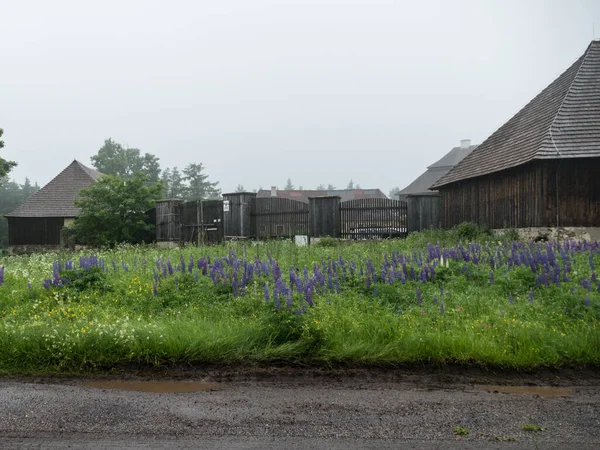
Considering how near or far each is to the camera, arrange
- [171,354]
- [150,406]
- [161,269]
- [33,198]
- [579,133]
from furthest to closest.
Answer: [33,198], [579,133], [161,269], [171,354], [150,406]

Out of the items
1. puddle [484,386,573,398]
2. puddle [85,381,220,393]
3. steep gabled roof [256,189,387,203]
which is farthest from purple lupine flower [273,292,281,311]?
steep gabled roof [256,189,387,203]

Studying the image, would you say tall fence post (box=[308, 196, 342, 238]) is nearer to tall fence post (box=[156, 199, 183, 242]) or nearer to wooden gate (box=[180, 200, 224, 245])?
wooden gate (box=[180, 200, 224, 245])

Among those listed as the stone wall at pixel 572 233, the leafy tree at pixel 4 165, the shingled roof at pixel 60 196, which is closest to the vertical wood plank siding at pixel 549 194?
the stone wall at pixel 572 233

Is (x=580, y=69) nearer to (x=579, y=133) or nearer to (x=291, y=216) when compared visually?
(x=579, y=133)

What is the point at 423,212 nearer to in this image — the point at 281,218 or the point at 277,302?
the point at 281,218

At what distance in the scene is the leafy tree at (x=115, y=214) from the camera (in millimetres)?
22797

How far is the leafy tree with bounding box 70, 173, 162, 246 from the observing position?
2280 centimetres

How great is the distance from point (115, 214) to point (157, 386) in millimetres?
20406

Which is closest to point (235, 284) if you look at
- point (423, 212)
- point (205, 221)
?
point (205, 221)

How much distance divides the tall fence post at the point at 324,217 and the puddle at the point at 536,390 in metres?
16.7

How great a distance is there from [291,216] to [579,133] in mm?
12208

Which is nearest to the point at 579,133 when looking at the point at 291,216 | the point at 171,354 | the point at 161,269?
the point at 291,216

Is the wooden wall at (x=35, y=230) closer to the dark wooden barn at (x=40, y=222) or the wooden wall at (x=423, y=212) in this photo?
the dark wooden barn at (x=40, y=222)

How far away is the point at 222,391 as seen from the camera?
173 inches
